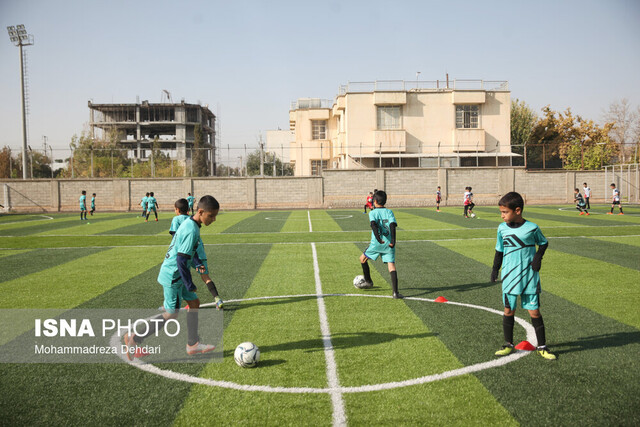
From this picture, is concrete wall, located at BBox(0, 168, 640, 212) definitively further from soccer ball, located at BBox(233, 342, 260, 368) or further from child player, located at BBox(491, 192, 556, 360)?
soccer ball, located at BBox(233, 342, 260, 368)

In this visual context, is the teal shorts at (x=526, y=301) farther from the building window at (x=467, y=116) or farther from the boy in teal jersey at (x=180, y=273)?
the building window at (x=467, y=116)

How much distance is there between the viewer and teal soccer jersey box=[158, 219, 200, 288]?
240 inches

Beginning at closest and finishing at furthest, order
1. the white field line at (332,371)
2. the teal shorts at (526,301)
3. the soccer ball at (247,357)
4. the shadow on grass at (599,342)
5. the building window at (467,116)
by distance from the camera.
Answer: the white field line at (332,371) → the soccer ball at (247,357) → the teal shorts at (526,301) → the shadow on grass at (599,342) → the building window at (467,116)

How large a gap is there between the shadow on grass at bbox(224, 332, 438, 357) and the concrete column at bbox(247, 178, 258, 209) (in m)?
34.7

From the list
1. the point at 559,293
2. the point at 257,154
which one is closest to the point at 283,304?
the point at 559,293

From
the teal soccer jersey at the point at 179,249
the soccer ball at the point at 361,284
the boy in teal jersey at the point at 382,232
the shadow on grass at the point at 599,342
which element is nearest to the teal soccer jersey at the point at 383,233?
the boy in teal jersey at the point at 382,232

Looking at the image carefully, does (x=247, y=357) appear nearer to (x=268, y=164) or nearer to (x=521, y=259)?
(x=521, y=259)

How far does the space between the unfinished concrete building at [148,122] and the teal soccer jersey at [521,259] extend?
10019cm

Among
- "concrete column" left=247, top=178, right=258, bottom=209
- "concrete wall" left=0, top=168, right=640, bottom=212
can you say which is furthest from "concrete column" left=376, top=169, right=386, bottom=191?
"concrete column" left=247, top=178, right=258, bottom=209

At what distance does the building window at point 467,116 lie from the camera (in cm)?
5191

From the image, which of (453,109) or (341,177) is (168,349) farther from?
(453,109)

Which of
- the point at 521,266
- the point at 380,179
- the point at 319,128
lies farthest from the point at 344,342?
the point at 319,128

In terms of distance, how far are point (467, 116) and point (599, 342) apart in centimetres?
4850

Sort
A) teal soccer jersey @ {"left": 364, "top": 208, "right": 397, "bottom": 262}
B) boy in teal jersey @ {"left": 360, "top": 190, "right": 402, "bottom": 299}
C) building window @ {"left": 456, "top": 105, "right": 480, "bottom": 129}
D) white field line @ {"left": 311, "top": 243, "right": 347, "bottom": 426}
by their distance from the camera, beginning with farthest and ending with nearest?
building window @ {"left": 456, "top": 105, "right": 480, "bottom": 129}
teal soccer jersey @ {"left": 364, "top": 208, "right": 397, "bottom": 262}
boy in teal jersey @ {"left": 360, "top": 190, "right": 402, "bottom": 299}
white field line @ {"left": 311, "top": 243, "right": 347, "bottom": 426}
